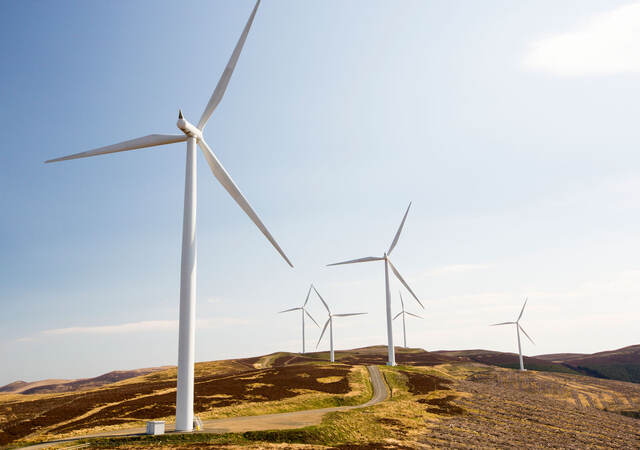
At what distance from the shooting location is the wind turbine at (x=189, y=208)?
129ft

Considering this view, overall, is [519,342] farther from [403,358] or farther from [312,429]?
[312,429]

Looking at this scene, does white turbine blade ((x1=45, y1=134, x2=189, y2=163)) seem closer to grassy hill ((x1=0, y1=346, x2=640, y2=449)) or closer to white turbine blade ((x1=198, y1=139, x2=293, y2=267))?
white turbine blade ((x1=198, y1=139, x2=293, y2=267))

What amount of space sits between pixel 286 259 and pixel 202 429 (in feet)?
62.5

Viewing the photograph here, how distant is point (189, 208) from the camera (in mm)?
41344

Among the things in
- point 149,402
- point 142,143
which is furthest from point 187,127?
point 149,402

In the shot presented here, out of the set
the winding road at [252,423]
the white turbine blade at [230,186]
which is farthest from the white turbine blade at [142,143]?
the winding road at [252,423]

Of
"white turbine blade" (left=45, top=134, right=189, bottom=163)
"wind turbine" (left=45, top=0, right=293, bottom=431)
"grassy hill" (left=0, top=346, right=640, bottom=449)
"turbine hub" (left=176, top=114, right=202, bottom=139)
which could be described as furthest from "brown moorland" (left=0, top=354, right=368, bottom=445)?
"turbine hub" (left=176, top=114, right=202, bottom=139)

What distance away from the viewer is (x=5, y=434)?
4888 cm

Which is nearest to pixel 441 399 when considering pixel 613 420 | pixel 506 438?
pixel 506 438

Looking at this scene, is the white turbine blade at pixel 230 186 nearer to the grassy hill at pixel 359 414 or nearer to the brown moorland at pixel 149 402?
the grassy hill at pixel 359 414

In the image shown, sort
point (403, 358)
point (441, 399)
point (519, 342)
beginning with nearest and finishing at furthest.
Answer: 1. point (441, 399)
2. point (519, 342)
3. point (403, 358)

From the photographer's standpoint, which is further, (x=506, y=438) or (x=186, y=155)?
(x=506, y=438)

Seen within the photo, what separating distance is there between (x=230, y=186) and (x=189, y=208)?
519cm

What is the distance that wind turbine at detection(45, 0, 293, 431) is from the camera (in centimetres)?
3922
